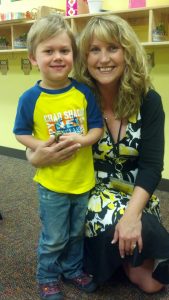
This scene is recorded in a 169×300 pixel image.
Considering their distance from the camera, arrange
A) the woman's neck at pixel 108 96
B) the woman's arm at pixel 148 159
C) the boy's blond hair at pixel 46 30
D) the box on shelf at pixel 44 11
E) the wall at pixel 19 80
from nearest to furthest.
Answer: the boy's blond hair at pixel 46 30 → the woman's arm at pixel 148 159 → the woman's neck at pixel 108 96 → the wall at pixel 19 80 → the box on shelf at pixel 44 11

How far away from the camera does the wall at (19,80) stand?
102 inches

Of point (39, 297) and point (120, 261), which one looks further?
point (39, 297)

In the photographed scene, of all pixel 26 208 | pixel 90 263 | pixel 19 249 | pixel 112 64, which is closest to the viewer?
pixel 112 64

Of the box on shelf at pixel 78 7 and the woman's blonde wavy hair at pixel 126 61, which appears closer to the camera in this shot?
the woman's blonde wavy hair at pixel 126 61

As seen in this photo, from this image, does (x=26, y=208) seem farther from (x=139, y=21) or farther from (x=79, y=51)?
(x=139, y=21)

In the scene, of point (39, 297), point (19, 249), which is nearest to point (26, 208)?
point (19, 249)

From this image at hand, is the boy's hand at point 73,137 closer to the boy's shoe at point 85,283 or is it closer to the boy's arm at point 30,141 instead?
the boy's arm at point 30,141

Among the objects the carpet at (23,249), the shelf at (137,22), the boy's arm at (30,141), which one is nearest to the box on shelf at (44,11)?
the shelf at (137,22)

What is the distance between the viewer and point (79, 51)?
1345mm

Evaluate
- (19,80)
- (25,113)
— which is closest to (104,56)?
(25,113)

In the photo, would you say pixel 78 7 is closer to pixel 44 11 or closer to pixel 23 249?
pixel 44 11

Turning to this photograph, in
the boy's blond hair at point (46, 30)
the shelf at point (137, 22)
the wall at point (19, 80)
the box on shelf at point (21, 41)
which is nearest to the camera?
the boy's blond hair at point (46, 30)

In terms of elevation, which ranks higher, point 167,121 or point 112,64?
point 112,64

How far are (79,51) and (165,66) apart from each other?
138 centimetres
